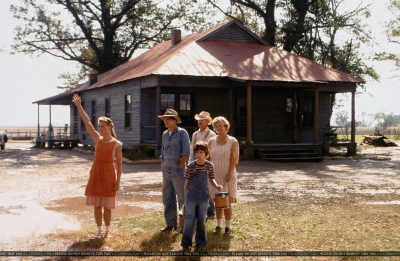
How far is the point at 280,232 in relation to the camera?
7.93 metres

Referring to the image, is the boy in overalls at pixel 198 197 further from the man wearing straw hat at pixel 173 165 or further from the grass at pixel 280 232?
the man wearing straw hat at pixel 173 165

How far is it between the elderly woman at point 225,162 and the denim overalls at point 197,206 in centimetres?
90

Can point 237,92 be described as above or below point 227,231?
above

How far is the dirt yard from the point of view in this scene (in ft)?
28.9

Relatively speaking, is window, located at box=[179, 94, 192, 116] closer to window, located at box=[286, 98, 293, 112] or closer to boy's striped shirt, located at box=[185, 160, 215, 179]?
window, located at box=[286, 98, 293, 112]

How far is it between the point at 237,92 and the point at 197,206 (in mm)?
18633

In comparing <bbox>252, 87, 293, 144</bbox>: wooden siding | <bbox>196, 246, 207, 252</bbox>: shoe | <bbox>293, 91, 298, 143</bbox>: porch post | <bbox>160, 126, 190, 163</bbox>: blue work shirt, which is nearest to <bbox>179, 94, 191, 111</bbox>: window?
<bbox>252, 87, 293, 144</bbox>: wooden siding

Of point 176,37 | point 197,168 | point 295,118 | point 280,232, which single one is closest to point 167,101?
point 295,118

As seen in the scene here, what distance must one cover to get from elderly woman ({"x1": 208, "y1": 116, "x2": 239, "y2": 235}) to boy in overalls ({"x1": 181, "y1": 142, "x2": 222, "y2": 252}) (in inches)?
31.4

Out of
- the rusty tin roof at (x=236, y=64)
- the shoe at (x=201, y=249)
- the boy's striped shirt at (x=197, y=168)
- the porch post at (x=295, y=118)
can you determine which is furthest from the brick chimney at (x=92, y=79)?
the shoe at (x=201, y=249)

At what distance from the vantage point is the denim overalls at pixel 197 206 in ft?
22.2

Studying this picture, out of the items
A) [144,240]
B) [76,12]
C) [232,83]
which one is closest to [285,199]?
[144,240]

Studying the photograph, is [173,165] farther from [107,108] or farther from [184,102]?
[107,108]

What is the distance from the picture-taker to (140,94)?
23.8m
